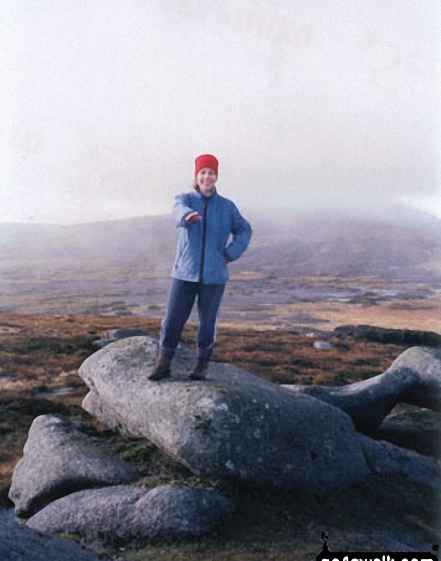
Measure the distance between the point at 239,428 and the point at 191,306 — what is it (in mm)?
2243

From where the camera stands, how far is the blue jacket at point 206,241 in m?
8.70

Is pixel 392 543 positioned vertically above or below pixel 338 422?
below

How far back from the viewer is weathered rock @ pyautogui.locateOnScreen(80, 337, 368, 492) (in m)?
8.36

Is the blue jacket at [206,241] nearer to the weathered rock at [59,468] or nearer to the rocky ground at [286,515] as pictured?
the rocky ground at [286,515]

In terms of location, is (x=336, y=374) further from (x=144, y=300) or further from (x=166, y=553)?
(x=144, y=300)

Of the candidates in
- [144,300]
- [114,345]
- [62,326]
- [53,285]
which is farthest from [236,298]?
[114,345]

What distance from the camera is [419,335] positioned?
5000 cm

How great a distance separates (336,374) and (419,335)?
2325 centimetres

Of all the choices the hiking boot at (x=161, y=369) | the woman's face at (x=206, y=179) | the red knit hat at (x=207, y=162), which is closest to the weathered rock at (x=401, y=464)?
the hiking boot at (x=161, y=369)

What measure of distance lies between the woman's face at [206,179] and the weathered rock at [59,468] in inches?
197

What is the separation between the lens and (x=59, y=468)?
30.3 ft

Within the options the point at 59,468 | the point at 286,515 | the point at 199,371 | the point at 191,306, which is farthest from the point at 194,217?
the point at 59,468

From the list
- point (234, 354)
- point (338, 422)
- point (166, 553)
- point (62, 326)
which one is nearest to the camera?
point (166, 553)

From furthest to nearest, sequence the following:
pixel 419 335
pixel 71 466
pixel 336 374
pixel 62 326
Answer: pixel 62 326
pixel 419 335
pixel 336 374
pixel 71 466
